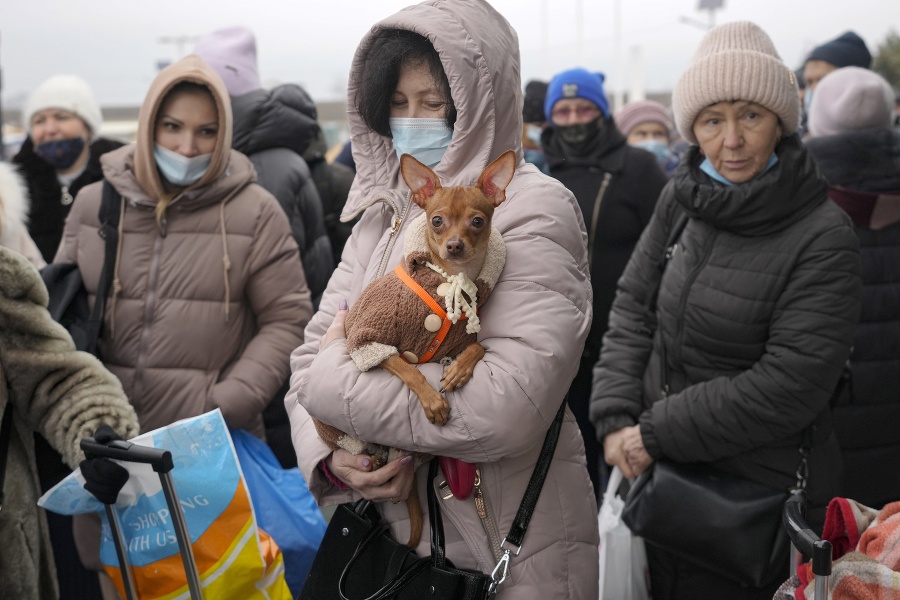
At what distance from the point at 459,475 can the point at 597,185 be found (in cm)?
308

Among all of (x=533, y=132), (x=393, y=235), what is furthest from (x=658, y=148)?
(x=393, y=235)

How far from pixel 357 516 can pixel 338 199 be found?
308 centimetres

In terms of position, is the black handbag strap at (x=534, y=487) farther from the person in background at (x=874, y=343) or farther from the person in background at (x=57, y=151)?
the person in background at (x=57, y=151)

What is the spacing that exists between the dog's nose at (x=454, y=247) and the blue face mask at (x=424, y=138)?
1.67ft

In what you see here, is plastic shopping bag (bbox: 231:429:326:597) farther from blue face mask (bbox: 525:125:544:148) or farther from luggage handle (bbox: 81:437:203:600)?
blue face mask (bbox: 525:125:544:148)

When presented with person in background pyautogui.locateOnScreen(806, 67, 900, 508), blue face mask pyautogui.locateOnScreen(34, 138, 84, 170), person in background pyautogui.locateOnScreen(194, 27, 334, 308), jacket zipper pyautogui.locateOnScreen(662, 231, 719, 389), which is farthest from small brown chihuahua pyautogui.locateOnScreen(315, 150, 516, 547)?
blue face mask pyautogui.locateOnScreen(34, 138, 84, 170)

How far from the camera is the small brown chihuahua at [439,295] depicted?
1862 millimetres

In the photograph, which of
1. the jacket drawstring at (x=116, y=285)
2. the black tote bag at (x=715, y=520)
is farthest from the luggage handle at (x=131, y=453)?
the black tote bag at (x=715, y=520)

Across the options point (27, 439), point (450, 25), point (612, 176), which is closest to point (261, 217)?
point (27, 439)

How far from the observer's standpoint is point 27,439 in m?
2.77

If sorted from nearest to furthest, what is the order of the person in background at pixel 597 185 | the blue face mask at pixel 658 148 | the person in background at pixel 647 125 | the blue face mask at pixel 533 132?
the person in background at pixel 597 185
the blue face mask at pixel 533 132
the blue face mask at pixel 658 148
the person in background at pixel 647 125

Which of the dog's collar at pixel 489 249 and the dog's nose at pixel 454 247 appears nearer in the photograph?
the dog's nose at pixel 454 247

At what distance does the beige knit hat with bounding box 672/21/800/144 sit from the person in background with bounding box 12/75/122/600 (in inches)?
121

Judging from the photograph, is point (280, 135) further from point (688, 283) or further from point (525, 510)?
point (525, 510)
